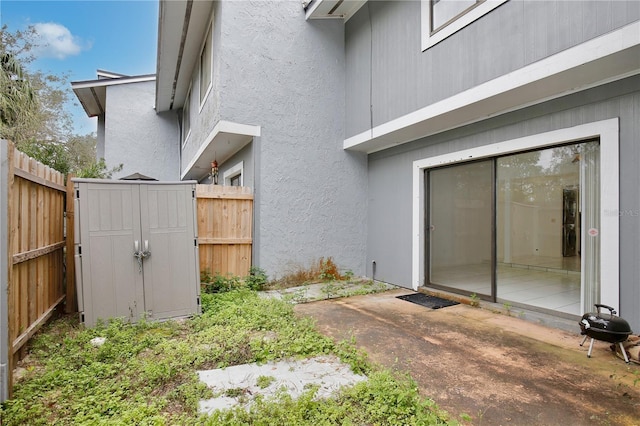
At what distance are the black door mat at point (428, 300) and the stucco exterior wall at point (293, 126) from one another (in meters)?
1.69

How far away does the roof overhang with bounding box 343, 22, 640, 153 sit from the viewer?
307cm

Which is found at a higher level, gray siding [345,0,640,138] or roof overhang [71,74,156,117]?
roof overhang [71,74,156,117]

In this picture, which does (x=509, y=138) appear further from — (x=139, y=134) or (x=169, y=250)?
Result: (x=139, y=134)

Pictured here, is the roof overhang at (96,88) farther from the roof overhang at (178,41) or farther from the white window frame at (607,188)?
the white window frame at (607,188)

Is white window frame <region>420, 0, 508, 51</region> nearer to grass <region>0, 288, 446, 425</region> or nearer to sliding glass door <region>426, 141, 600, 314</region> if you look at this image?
sliding glass door <region>426, 141, 600, 314</region>

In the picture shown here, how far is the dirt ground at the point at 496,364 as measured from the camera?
2.27 m

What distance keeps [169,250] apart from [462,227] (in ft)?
14.9

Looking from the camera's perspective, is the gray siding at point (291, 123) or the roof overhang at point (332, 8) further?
the roof overhang at point (332, 8)

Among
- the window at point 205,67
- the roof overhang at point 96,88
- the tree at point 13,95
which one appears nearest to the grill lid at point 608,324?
the window at point 205,67

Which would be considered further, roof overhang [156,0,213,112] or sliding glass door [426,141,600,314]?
roof overhang [156,0,213,112]

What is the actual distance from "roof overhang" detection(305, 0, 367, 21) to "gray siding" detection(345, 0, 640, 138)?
175mm

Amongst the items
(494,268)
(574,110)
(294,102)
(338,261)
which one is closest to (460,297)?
(494,268)

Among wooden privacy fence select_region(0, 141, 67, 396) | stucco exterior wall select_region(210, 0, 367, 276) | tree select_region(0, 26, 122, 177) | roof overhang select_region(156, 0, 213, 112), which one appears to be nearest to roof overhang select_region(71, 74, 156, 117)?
tree select_region(0, 26, 122, 177)

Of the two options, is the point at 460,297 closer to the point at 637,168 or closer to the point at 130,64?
the point at 637,168
